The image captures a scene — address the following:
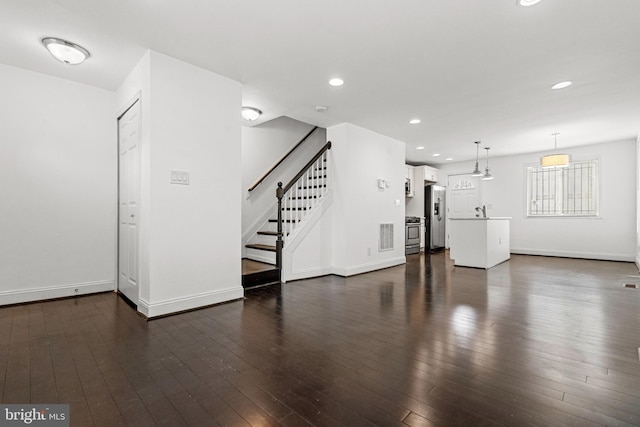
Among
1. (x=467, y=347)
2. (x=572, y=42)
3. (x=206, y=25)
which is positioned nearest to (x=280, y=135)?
(x=206, y=25)

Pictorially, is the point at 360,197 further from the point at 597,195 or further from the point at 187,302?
the point at 597,195

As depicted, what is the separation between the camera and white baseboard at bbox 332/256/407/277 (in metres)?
5.05

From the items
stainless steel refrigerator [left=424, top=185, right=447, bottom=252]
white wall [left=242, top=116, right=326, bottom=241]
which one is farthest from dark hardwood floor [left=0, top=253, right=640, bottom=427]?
stainless steel refrigerator [left=424, top=185, right=447, bottom=252]

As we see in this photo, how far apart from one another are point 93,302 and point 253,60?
10.8 feet

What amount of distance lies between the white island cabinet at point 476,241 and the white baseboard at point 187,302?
4.49 meters

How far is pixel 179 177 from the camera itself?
10.2 ft

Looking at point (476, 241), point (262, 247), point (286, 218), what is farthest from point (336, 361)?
point (476, 241)

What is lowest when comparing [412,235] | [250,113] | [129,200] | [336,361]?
[336,361]

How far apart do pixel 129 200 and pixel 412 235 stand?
261 inches

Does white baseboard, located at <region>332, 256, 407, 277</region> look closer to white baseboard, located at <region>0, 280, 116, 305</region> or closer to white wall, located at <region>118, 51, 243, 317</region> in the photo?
white wall, located at <region>118, 51, 243, 317</region>

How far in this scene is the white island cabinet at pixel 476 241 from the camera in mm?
5664

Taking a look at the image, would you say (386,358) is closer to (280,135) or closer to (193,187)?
(193,187)

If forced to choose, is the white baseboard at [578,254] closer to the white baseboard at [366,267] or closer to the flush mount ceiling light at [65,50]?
the white baseboard at [366,267]

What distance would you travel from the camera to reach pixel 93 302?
11.3 feet
